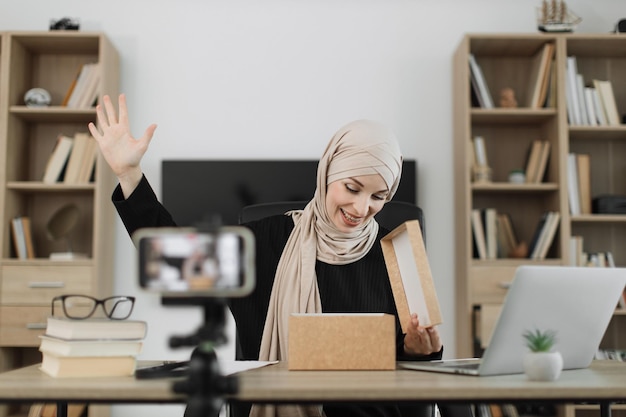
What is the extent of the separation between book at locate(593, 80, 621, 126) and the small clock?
Answer: 2812mm

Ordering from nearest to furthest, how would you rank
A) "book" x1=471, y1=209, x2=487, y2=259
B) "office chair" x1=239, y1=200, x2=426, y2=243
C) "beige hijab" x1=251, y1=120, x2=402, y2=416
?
"beige hijab" x1=251, y1=120, x2=402, y2=416 < "office chair" x1=239, y1=200, x2=426, y2=243 < "book" x1=471, y1=209, x2=487, y2=259

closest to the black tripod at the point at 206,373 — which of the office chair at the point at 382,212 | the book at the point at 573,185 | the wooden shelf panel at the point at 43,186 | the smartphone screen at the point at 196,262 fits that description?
the smartphone screen at the point at 196,262

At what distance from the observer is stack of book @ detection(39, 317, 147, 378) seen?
3.93ft

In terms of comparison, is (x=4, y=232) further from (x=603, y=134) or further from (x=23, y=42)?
(x=603, y=134)

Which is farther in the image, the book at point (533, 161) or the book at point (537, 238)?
the book at point (533, 161)

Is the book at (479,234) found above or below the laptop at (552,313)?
above

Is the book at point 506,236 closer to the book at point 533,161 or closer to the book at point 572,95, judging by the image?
the book at point 533,161

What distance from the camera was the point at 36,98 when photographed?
383 centimetres

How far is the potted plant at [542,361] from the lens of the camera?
3.95 feet

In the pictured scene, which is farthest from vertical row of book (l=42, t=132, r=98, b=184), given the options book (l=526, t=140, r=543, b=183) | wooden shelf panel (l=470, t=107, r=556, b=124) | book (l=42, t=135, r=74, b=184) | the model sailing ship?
the model sailing ship

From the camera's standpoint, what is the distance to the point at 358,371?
1306 millimetres

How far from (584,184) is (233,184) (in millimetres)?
1791

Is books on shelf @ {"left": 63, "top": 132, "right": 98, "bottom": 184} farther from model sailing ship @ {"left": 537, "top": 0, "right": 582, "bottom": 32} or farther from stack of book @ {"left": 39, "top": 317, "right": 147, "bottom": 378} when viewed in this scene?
stack of book @ {"left": 39, "top": 317, "right": 147, "bottom": 378}

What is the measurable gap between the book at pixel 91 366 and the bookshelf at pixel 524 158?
2616 millimetres
